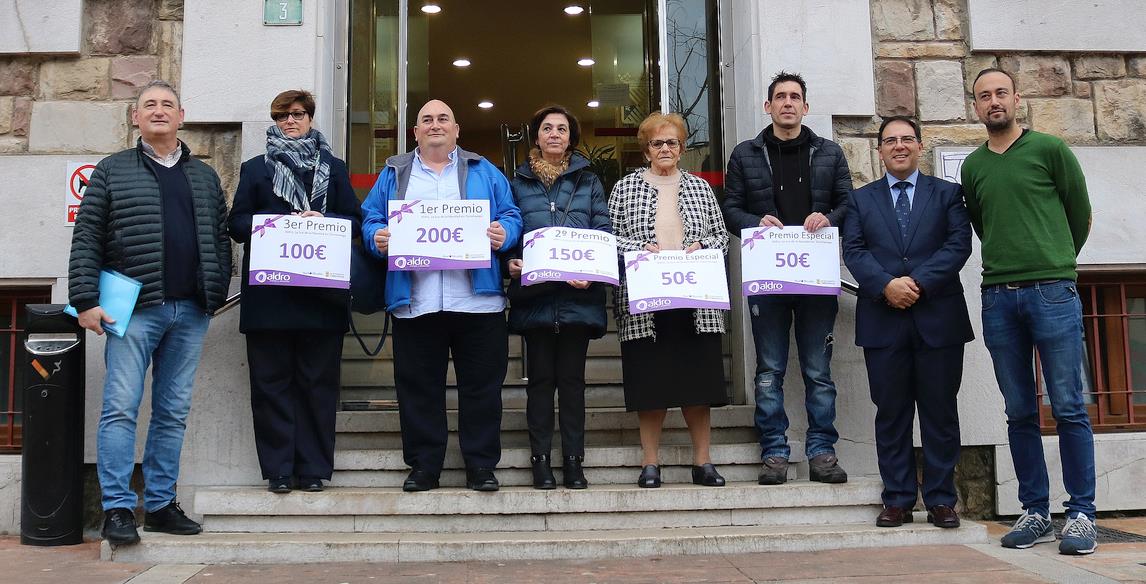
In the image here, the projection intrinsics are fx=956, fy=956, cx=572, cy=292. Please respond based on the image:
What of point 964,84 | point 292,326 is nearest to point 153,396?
point 292,326

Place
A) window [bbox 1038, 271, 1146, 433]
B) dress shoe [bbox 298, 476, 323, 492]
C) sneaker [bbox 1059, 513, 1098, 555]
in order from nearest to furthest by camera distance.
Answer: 1. sneaker [bbox 1059, 513, 1098, 555]
2. dress shoe [bbox 298, 476, 323, 492]
3. window [bbox 1038, 271, 1146, 433]

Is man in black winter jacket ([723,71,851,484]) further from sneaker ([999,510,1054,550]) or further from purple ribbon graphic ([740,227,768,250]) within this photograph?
sneaker ([999,510,1054,550])

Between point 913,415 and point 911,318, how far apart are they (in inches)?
18.2

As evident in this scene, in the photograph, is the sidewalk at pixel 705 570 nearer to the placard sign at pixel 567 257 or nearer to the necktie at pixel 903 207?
the placard sign at pixel 567 257

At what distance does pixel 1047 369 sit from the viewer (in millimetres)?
4328

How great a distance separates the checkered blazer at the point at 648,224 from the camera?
184 inches

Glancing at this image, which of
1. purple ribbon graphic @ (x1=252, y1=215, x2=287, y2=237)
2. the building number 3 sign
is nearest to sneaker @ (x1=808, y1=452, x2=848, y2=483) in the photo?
purple ribbon graphic @ (x1=252, y1=215, x2=287, y2=237)

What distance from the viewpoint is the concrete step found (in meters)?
4.12

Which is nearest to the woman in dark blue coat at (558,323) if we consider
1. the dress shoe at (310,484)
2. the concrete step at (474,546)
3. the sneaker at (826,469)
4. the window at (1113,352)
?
the concrete step at (474,546)

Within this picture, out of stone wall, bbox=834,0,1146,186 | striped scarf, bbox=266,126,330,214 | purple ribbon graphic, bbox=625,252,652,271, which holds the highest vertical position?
stone wall, bbox=834,0,1146,186

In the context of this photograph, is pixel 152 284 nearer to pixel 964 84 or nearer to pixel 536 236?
pixel 536 236

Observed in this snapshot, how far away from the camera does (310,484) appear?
180 inches

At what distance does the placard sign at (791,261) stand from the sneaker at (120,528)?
9.88 feet

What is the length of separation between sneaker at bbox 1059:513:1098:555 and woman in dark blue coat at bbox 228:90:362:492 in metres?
3.37
